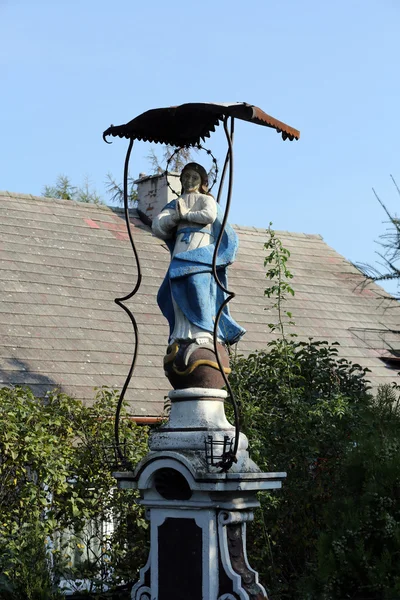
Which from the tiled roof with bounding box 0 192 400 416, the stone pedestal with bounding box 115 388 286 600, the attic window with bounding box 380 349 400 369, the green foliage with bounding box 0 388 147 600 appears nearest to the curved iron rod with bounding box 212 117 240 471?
the stone pedestal with bounding box 115 388 286 600

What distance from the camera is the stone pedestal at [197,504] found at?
7.12 meters

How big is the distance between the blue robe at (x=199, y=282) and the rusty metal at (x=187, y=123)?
765mm

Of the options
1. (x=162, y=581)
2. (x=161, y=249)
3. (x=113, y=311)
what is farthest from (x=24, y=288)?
(x=162, y=581)

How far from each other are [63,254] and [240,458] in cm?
792

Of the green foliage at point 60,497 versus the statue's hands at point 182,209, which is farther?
the green foliage at point 60,497

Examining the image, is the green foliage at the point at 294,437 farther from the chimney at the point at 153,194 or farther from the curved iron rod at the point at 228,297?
the chimney at the point at 153,194

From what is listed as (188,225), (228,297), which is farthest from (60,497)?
(228,297)

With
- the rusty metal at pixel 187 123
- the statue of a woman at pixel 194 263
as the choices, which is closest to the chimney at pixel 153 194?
the rusty metal at pixel 187 123

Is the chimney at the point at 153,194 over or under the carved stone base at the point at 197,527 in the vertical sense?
over

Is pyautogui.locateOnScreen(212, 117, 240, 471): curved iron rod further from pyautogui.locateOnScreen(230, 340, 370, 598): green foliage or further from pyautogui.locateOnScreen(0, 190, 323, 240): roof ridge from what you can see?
pyautogui.locateOnScreen(0, 190, 323, 240): roof ridge

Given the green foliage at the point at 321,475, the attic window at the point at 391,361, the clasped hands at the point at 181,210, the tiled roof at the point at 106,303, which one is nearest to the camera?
the green foliage at the point at 321,475

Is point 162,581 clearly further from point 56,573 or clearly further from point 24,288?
point 24,288

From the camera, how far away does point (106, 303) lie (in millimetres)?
13672

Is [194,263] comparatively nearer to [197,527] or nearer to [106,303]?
[197,527]
